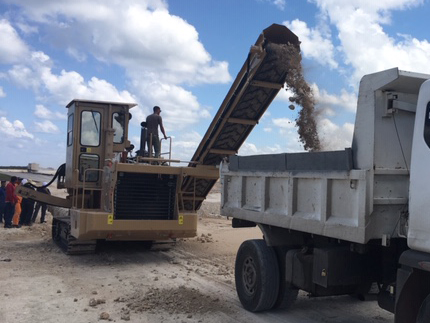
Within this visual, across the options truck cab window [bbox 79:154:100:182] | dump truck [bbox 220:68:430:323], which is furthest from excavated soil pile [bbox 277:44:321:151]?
truck cab window [bbox 79:154:100:182]

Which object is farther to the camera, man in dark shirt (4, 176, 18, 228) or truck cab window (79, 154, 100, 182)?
man in dark shirt (4, 176, 18, 228)

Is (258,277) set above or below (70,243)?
above

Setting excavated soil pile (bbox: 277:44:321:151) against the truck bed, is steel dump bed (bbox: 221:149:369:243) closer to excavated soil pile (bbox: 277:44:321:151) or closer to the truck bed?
the truck bed

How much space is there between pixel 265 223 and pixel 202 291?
2000mm

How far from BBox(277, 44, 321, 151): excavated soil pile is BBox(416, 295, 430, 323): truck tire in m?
3.93

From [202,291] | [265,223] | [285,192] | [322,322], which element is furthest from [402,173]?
[202,291]

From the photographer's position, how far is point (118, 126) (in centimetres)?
1086

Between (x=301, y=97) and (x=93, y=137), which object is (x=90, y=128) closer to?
(x=93, y=137)

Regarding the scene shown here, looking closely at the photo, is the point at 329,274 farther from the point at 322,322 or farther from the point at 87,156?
the point at 87,156

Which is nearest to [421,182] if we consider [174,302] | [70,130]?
[174,302]

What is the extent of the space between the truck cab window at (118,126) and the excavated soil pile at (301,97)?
443 cm

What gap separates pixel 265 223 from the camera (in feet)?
19.6

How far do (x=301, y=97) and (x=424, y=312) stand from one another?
4879mm

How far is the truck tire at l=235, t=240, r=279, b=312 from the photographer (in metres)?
6.04
